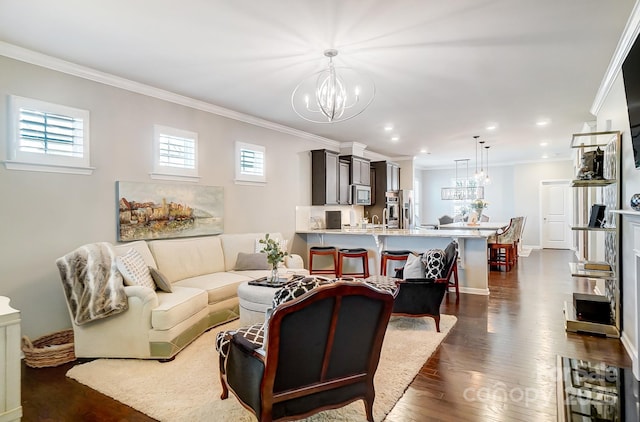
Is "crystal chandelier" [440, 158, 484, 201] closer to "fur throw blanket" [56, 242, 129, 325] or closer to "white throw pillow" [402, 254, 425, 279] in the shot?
"white throw pillow" [402, 254, 425, 279]

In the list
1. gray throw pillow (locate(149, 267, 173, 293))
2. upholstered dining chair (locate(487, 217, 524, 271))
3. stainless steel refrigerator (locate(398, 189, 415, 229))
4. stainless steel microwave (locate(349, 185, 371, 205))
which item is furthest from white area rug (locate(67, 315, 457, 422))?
stainless steel refrigerator (locate(398, 189, 415, 229))

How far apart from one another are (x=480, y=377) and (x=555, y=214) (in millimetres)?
9989

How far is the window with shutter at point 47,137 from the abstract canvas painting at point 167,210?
52 centimetres

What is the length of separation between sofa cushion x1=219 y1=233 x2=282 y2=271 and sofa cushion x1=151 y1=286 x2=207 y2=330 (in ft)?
3.68

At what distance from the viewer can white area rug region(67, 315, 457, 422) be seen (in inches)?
91.7

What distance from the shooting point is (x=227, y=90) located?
4.42 metres

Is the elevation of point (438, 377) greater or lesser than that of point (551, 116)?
lesser

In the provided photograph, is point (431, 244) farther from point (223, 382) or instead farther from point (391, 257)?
point (223, 382)

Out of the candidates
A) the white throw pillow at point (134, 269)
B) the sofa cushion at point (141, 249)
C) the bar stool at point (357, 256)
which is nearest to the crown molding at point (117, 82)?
the sofa cushion at point (141, 249)

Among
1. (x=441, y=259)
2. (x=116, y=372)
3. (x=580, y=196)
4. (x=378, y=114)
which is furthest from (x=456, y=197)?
(x=116, y=372)

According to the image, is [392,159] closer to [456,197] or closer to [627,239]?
[456,197]

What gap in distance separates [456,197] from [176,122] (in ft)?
34.0

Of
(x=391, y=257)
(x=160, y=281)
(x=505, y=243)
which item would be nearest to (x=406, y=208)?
(x=505, y=243)

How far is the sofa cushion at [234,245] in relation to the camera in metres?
4.96
